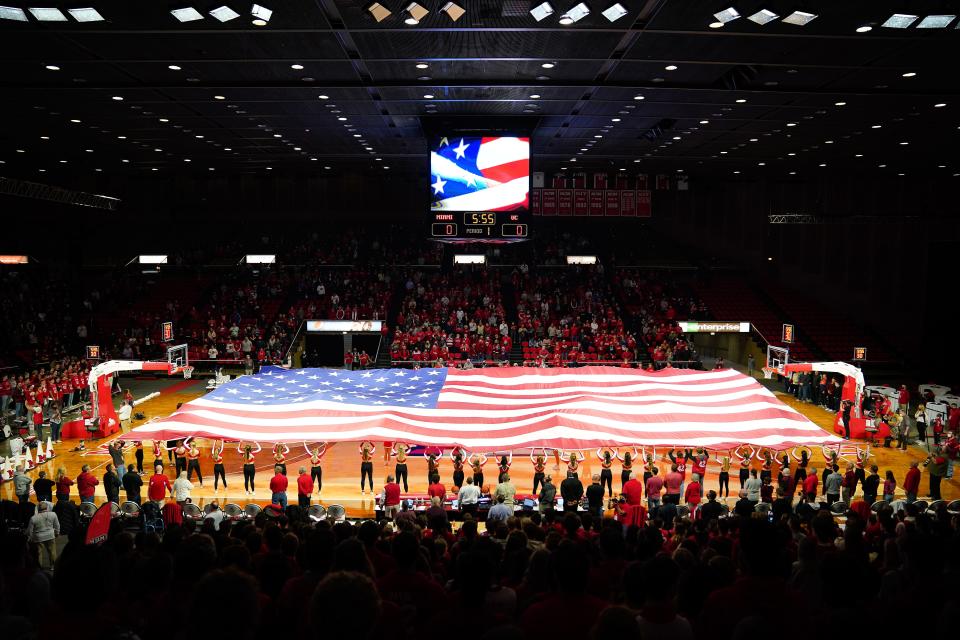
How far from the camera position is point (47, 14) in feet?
32.7

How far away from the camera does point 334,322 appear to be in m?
31.5

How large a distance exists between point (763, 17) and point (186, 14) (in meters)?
8.58

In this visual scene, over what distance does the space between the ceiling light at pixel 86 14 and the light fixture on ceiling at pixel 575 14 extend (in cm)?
692

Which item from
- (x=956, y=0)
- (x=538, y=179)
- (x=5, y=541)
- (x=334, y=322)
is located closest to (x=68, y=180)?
(x=334, y=322)

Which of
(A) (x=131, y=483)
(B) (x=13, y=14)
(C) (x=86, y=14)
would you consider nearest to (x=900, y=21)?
(C) (x=86, y=14)

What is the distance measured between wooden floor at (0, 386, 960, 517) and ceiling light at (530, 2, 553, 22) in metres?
10.6

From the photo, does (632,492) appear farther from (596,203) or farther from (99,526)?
(596,203)

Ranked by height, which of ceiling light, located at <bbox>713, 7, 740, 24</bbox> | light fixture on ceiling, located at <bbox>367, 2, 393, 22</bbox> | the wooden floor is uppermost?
light fixture on ceiling, located at <bbox>367, 2, 393, 22</bbox>

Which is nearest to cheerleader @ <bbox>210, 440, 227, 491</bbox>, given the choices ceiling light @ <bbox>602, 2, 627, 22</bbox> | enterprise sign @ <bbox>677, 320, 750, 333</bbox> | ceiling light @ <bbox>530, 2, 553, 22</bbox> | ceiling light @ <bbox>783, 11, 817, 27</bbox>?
ceiling light @ <bbox>530, 2, 553, 22</bbox>

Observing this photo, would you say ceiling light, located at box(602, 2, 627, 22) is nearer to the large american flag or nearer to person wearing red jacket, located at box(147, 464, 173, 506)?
the large american flag

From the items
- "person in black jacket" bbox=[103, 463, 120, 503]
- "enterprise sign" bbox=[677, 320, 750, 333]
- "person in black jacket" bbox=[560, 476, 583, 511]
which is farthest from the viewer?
"enterprise sign" bbox=[677, 320, 750, 333]

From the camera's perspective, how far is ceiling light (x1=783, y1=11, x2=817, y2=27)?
9.90m

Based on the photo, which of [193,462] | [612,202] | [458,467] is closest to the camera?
[458,467]

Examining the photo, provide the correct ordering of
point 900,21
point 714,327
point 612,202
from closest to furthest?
point 900,21 < point 612,202 < point 714,327
